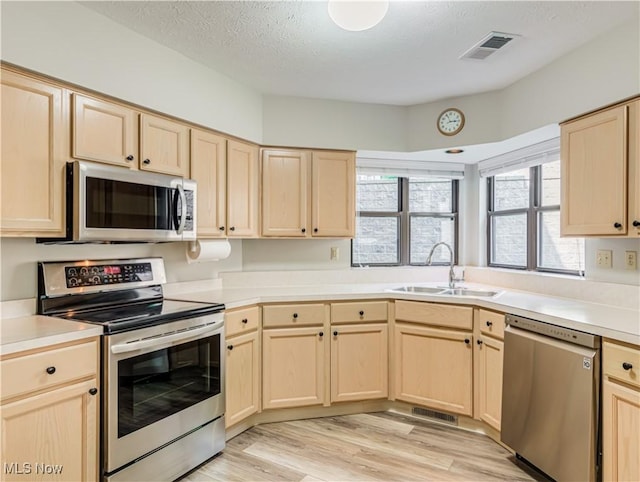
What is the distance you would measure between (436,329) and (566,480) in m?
1.08

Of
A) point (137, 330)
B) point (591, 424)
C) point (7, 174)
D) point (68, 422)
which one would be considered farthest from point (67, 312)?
point (591, 424)

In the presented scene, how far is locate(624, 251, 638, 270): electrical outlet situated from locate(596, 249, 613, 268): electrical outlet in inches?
3.8

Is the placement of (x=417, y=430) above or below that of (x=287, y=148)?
below

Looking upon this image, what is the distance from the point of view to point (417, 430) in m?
2.72

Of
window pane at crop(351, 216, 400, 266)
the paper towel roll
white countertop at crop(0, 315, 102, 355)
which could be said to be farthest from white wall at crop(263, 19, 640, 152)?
white countertop at crop(0, 315, 102, 355)

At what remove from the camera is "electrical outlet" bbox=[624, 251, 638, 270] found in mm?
2311

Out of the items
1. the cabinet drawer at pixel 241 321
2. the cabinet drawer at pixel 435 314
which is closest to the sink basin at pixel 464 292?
the cabinet drawer at pixel 435 314

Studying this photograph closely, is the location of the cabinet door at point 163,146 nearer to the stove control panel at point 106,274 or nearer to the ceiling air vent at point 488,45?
the stove control panel at point 106,274

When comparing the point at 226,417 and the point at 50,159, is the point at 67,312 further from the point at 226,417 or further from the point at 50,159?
the point at 226,417

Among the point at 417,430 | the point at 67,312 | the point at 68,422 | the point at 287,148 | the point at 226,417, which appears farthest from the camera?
the point at 287,148

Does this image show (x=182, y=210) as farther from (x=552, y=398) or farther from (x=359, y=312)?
(x=552, y=398)

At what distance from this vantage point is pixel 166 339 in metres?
2.05

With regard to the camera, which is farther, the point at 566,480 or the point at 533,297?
the point at 533,297

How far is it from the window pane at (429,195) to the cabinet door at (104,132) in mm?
2497
